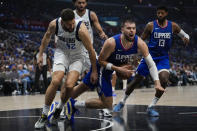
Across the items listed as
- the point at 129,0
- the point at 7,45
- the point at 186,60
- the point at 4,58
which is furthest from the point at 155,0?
the point at 4,58

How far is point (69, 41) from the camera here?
5.19 m

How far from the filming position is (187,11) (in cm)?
4562

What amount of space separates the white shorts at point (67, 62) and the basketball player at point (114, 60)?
0.28 meters

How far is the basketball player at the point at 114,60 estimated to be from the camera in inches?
201

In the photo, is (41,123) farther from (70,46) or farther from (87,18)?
(87,18)

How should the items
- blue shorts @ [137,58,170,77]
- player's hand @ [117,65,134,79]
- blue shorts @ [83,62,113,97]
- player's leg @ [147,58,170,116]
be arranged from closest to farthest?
player's hand @ [117,65,134,79]
blue shorts @ [83,62,113,97]
player's leg @ [147,58,170,116]
blue shorts @ [137,58,170,77]

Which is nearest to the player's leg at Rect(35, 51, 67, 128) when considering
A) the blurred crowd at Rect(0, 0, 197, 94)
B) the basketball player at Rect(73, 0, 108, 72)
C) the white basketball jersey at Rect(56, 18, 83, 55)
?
the white basketball jersey at Rect(56, 18, 83, 55)

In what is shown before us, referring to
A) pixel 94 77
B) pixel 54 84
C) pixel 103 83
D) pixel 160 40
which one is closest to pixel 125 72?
pixel 94 77

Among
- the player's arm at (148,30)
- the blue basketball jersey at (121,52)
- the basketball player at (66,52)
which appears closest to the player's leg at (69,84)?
the basketball player at (66,52)

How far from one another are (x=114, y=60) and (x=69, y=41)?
762mm

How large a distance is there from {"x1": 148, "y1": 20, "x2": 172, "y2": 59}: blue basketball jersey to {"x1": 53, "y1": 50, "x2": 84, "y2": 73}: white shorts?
1.68m

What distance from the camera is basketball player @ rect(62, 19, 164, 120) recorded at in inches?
201

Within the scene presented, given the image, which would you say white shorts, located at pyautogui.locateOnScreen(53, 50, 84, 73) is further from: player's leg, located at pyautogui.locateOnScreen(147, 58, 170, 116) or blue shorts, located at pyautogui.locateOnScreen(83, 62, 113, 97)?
player's leg, located at pyautogui.locateOnScreen(147, 58, 170, 116)

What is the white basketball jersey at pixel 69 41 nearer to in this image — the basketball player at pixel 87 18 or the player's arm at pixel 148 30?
the basketball player at pixel 87 18
